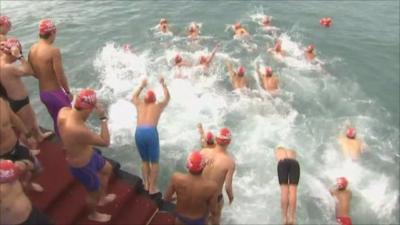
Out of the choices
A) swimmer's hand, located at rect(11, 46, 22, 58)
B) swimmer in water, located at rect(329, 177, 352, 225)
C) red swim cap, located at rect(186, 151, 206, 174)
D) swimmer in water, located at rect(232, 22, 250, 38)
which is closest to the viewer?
red swim cap, located at rect(186, 151, 206, 174)

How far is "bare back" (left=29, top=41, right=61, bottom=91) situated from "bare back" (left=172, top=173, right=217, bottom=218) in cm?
311

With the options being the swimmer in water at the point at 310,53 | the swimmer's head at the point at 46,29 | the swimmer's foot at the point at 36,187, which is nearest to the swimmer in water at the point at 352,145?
the swimmer in water at the point at 310,53

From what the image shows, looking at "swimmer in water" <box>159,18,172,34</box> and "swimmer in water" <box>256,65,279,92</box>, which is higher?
"swimmer in water" <box>159,18,172,34</box>

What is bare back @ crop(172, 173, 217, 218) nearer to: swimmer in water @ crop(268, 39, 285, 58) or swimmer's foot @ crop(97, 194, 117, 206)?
swimmer's foot @ crop(97, 194, 117, 206)

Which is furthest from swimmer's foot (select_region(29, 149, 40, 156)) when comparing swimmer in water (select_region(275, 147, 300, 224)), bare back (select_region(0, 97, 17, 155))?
swimmer in water (select_region(275, 147, 300, 224))

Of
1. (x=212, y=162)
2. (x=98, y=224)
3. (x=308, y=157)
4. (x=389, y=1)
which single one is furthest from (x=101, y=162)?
(x=389, y=1)

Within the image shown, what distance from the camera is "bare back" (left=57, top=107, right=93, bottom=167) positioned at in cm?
588

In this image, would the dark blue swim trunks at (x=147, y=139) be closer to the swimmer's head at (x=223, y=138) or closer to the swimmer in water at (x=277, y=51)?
the swimmer's head at (x=223, y=138)

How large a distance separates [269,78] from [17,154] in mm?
10109

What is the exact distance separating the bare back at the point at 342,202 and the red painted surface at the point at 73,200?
4727mm

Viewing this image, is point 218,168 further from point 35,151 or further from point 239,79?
point 239,79

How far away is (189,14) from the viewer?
22734 mm

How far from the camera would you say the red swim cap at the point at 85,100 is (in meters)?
5.75

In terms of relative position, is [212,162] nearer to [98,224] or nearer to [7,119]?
[98,224]
